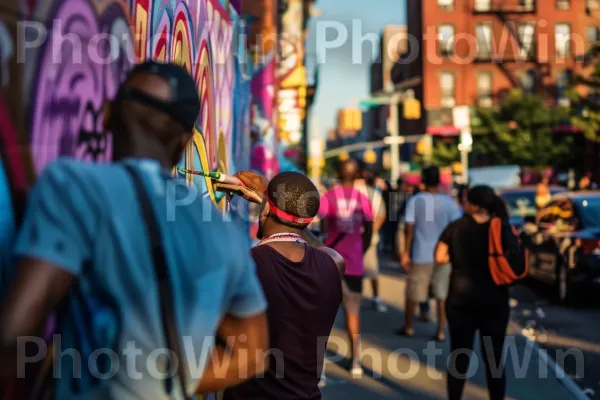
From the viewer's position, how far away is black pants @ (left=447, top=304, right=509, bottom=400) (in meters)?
5.95

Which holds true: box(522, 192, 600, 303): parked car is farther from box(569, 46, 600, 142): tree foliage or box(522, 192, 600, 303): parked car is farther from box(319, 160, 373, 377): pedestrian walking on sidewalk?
box(569, 46, 600, 142): tree foliage

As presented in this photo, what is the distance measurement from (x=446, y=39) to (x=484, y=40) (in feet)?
8.82

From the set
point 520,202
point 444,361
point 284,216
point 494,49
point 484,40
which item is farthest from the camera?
point 484,40

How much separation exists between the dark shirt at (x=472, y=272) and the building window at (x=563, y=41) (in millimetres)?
59211

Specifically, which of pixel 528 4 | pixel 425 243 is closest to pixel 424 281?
pixel 425 243

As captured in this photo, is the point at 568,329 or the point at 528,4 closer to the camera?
the point at 568,329

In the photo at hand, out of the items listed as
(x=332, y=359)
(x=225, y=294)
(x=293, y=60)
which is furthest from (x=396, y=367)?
(x=293, y=60)

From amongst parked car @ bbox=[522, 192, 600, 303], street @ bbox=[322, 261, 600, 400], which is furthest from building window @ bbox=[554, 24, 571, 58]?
street @ bbox=[322, 261, 600, 400]

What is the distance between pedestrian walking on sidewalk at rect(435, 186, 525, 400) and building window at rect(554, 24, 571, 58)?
194 ft

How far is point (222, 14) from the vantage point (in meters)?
6.50

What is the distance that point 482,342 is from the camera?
6.01 metres

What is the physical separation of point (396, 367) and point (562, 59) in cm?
5789

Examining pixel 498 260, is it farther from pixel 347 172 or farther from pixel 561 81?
pixel 561 81

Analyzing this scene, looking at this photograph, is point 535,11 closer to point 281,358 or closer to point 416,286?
point 416,286
